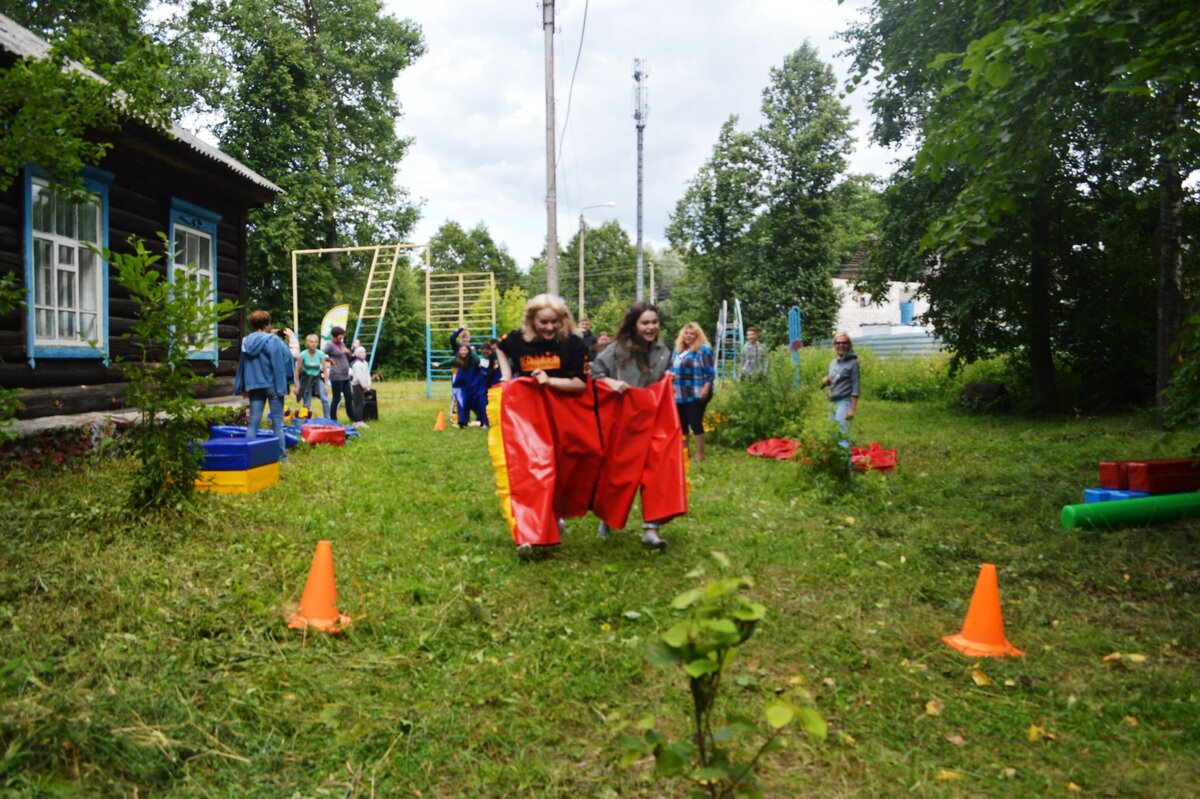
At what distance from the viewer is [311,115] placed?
105ft

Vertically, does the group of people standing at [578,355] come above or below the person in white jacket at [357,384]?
above

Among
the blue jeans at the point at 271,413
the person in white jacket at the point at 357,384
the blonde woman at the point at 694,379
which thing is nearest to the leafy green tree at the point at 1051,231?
the blonde woman at the point at 694,379

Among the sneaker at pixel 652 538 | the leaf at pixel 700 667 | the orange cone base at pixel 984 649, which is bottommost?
the orange cone base at pixel 984 649

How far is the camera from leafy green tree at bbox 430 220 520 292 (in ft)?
252

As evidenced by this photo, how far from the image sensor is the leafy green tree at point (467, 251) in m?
76.9

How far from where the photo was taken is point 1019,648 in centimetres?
430

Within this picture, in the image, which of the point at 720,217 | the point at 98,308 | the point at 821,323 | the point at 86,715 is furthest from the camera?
the point at 720,217

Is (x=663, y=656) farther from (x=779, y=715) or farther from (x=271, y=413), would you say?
(x=271, y=413)

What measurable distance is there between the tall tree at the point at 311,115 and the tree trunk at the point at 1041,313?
23334 mm

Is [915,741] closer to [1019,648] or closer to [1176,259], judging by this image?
[1019,648]

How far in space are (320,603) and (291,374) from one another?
22.0 feet

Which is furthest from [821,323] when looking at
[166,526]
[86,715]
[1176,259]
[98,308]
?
[86,715]

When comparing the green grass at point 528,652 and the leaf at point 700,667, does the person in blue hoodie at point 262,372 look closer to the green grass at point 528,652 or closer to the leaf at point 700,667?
the green grass at point 528,652

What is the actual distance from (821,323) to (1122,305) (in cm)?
2281
